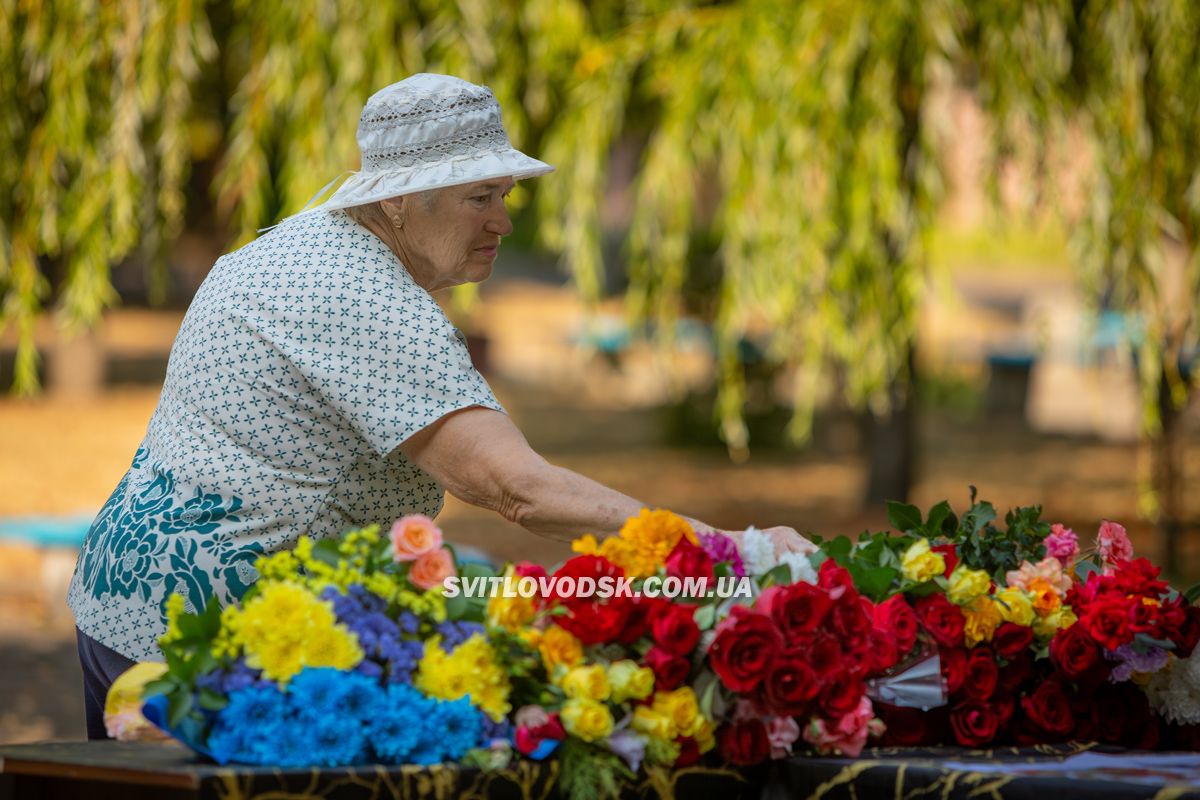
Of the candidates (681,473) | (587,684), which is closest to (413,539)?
(587,684)

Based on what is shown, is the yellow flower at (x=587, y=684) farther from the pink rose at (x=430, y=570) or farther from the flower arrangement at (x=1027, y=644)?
the flower arrangement at (x=1027, y=644)

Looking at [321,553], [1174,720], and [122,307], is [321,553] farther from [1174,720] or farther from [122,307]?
[122,307]

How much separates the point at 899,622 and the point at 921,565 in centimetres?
14

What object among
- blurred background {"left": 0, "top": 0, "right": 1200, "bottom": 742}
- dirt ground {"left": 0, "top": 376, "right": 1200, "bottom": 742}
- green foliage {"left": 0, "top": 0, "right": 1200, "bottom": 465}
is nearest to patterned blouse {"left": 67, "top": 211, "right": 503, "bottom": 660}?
blurred background {"left": 0, "top": 0, "right": 1200, "bottom": 742}

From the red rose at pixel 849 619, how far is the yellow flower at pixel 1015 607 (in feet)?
0.91

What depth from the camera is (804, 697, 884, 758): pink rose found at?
2133mm

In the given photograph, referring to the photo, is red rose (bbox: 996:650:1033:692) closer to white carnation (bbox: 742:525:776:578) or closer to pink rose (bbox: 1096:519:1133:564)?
pink rose (bbox: 1096:519:1133:564)

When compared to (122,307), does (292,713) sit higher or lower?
lower

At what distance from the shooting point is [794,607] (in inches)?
84.4

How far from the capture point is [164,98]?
679 centimetres

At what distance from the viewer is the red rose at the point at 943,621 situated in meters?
2.29

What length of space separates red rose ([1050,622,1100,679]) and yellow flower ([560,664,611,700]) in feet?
2.49

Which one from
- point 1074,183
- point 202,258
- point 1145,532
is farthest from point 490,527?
point 202,258

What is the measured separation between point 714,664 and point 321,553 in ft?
1.82
